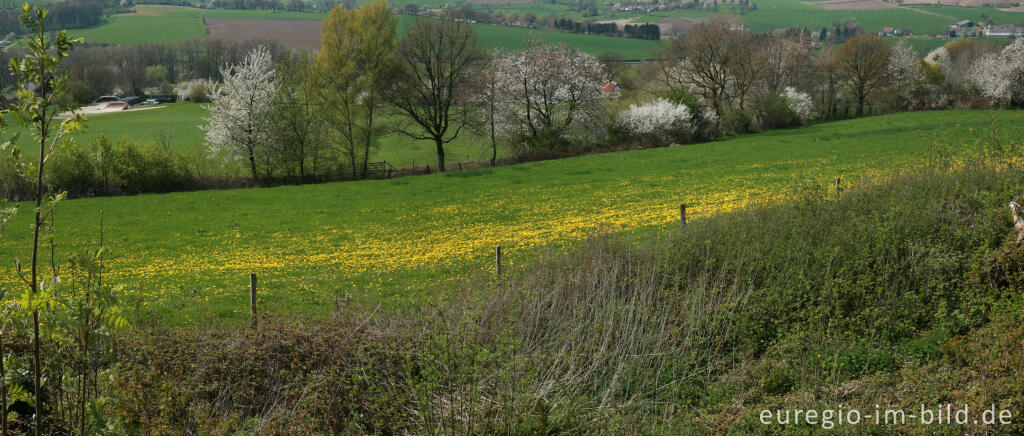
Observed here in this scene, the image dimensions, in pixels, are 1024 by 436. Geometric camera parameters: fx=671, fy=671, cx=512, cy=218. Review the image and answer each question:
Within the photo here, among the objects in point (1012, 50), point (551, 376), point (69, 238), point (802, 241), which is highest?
point (1012, 50)

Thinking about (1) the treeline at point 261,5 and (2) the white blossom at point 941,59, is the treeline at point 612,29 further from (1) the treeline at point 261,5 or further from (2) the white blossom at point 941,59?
(1) the treeline at point 261,5

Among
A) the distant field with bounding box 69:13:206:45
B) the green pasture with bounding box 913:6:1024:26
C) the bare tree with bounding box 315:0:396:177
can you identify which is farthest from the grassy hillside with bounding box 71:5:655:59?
the green pasture with bounding box 913:6:1024:26

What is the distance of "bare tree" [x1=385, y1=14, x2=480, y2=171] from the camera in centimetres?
4462

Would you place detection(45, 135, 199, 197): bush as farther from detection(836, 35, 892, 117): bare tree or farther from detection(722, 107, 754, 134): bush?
detection(836, 35, 892, 117): bare tree

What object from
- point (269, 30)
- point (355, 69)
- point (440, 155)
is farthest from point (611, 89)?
point (269, 30)

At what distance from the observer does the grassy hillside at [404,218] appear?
17.4 m

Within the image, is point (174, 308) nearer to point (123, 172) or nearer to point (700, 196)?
point (700, 196)

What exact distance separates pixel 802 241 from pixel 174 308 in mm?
13333

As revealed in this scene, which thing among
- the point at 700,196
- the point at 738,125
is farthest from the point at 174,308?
the point at 738,125

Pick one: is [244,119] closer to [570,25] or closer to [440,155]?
[440,155]

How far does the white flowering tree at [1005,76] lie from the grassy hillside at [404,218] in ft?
84.6

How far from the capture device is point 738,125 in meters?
55.8

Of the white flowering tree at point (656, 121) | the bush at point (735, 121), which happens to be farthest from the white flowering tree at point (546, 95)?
the bush at point (735, 121)

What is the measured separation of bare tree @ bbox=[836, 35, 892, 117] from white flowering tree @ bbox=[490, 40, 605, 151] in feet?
107
